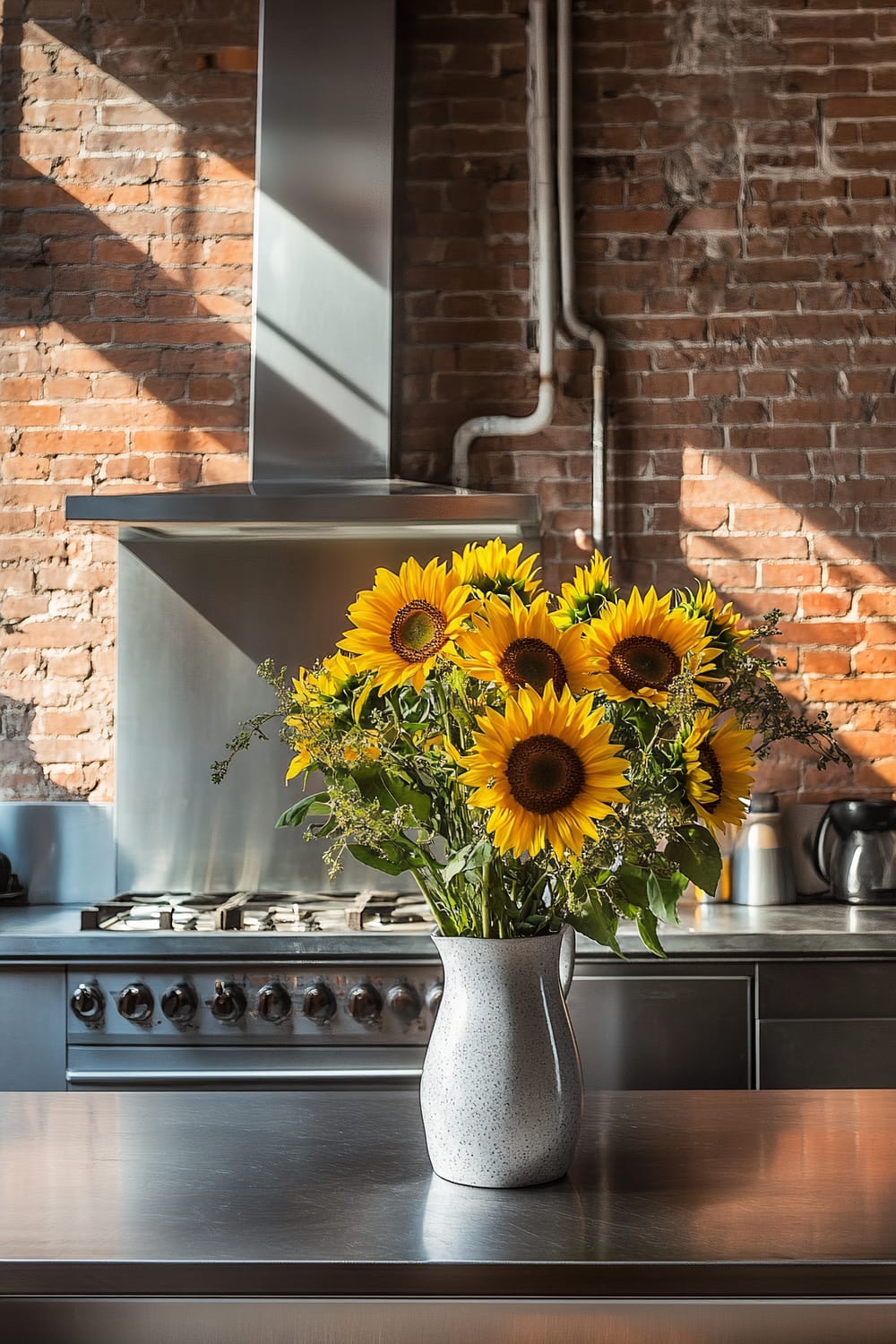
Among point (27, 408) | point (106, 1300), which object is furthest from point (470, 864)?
point (27, 408)

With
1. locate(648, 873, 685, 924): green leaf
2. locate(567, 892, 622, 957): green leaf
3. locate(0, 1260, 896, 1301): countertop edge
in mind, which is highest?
locate(648, 873, 685, 924): green leaf

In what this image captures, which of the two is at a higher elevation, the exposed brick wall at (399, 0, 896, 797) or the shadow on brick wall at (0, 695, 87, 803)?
the exposed brick wall at (399, 0, 896, 797)

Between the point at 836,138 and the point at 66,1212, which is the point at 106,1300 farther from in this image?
the point at 836,138

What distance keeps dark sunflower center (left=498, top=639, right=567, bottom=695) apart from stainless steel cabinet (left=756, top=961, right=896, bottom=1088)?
154 cm

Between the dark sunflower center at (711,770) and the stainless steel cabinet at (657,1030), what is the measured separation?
135cm

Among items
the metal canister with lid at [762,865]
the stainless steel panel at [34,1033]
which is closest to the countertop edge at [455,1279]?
the stainless steel panel at [34,1033]

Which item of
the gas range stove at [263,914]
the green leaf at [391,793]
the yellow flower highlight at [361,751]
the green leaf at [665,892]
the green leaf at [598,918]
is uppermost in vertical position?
the yellow flower highlight at [361,751]

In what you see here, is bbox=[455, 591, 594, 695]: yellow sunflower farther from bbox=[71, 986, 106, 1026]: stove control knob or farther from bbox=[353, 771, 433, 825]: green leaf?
bbox=[71, 986, 106, 1026]: stove control knob

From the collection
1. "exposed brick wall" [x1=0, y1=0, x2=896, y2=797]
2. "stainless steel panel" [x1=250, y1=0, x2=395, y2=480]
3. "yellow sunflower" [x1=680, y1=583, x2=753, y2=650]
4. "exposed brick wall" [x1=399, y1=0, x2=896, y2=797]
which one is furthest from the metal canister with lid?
"yellow sunflower" [x1=680, y1=583, x2=753, y2=650]

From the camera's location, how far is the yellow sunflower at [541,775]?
96 centimetres

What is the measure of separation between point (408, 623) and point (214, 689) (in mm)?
2028

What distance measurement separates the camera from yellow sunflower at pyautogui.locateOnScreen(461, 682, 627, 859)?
0.96 meters

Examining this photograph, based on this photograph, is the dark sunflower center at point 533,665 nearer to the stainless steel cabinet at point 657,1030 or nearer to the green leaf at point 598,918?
the green leaf at point 598,918

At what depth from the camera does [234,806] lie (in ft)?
9.80
